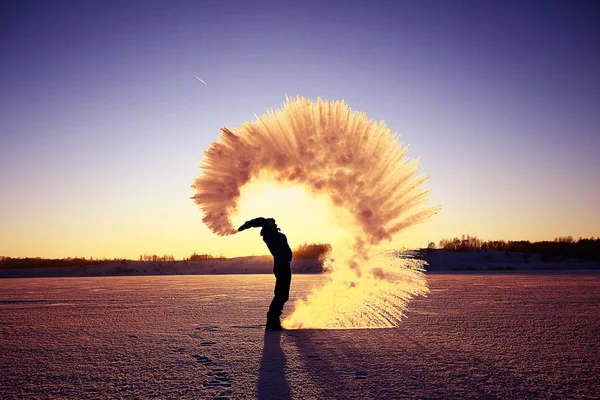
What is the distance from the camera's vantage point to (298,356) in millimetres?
5422

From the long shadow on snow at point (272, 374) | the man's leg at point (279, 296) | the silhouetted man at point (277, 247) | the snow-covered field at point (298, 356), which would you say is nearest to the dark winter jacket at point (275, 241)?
the silhouetted man at point (277, 247)

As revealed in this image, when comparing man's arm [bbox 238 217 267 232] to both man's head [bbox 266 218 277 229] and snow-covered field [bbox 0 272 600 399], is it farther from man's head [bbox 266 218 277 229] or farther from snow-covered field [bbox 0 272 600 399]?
snow-covered field [bbox 0 272 600 399]

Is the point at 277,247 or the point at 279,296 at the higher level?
the point at 277,247

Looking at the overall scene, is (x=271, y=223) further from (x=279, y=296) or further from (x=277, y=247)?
(x=279, y=296)

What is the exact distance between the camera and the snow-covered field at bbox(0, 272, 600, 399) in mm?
4094

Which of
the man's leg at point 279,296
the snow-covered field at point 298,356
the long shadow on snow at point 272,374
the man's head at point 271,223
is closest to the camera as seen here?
the long shadow on snow at point 272,374

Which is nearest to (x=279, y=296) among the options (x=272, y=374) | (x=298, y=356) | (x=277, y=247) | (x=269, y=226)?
(x=277, y=247)

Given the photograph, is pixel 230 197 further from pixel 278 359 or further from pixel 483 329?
pixel 483 329

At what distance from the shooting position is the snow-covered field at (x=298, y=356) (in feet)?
13.4

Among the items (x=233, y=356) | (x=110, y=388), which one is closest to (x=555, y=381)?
(x=233, y=356)

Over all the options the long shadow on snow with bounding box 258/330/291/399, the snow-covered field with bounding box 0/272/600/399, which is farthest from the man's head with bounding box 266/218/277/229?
the long shadow on snow with bounding box 258/330/291/399

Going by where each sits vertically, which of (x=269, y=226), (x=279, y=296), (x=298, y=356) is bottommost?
(x=298, y=356)

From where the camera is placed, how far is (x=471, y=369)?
4.71m

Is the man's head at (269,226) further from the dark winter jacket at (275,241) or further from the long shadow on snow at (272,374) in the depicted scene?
the long shadow on snow at (272,374)
